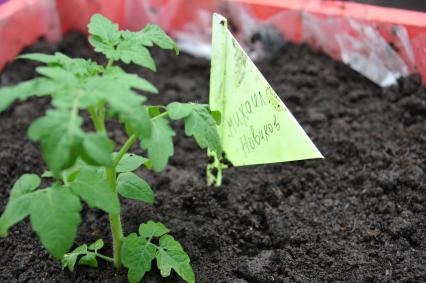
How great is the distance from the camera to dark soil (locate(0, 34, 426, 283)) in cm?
136

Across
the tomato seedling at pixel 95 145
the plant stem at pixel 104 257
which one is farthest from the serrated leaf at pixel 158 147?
the plant stem at pixel 104 257

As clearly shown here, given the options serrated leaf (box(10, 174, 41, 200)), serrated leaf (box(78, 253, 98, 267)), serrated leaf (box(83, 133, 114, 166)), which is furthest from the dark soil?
serrated leaf (box(83, 133, 114, 166))

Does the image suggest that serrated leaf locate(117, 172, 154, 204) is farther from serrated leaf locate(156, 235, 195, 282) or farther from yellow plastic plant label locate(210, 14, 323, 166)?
yellow plastic plant label locate(210, 14, 323, 166)

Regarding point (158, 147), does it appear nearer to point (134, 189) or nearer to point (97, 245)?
point (134, 189)

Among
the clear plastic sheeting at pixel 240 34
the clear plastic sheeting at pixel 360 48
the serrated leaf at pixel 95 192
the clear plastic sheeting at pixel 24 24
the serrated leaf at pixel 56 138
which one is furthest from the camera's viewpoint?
the clear plastic sheeting at pixel 240 34

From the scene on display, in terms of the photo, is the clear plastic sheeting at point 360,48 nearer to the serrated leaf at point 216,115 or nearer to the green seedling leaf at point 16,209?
the serrated leaf at point 216,115

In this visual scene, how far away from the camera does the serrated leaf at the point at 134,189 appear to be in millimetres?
1230

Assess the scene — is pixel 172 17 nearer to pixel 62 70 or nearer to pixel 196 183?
pixel 196 183

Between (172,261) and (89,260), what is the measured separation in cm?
22

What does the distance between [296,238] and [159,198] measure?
1.38ft

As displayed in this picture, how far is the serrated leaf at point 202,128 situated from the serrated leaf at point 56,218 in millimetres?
299

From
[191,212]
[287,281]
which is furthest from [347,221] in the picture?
[191,212]

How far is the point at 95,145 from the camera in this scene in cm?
92

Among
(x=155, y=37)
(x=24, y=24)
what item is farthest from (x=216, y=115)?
(x=24, y=24)
